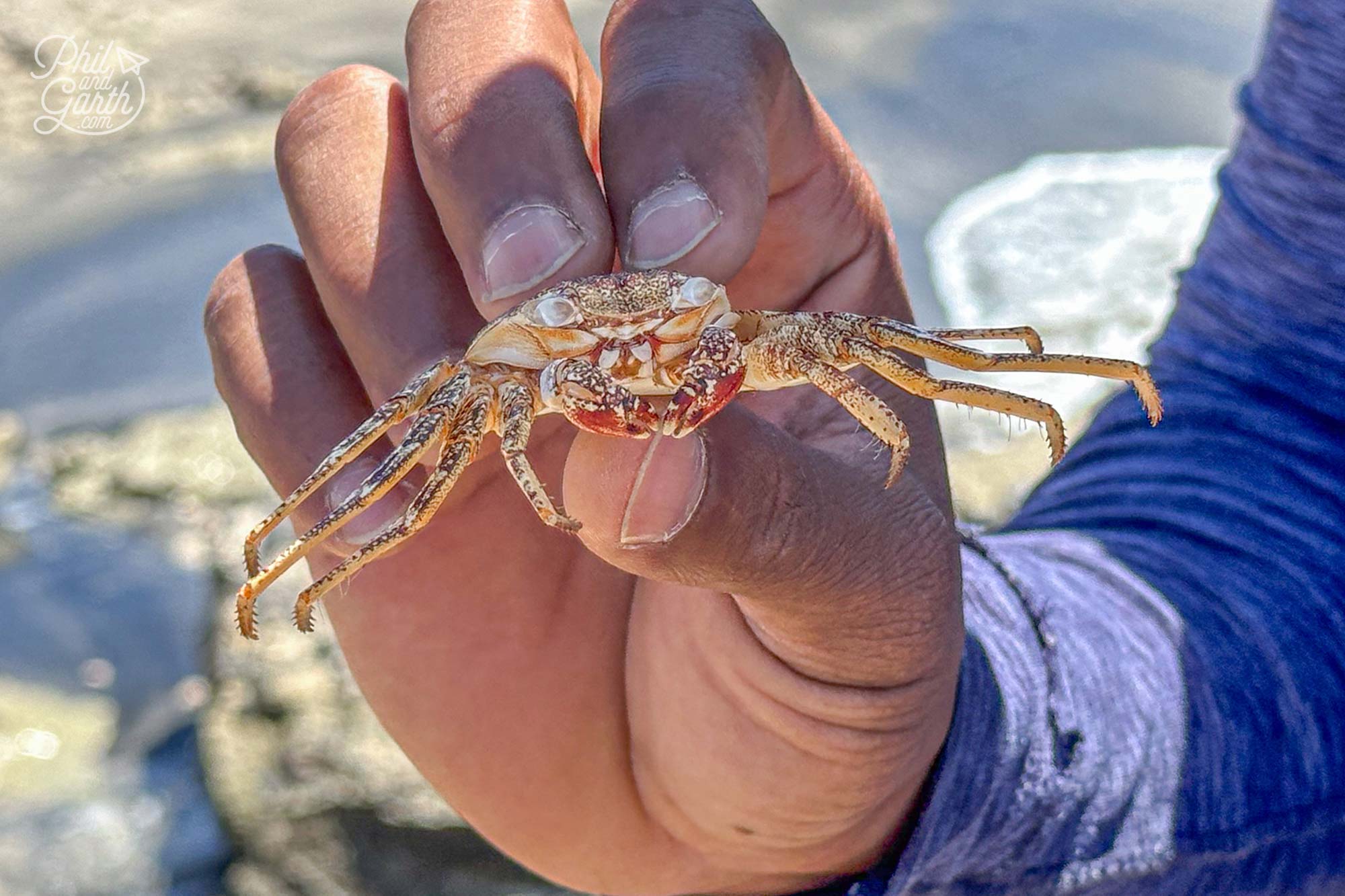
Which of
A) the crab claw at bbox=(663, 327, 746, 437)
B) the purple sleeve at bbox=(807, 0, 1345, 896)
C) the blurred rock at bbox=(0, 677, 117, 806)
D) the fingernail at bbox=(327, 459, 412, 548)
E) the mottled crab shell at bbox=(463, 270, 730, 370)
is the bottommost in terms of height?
the blurred rock at bbox=(0, 677, 117, 806)

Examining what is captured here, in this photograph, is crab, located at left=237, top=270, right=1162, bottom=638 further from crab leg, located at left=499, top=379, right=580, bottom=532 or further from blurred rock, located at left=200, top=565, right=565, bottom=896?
blurred rock, located at left=200, top=565, right=565, bottom=896

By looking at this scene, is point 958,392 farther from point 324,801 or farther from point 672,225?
point 324,801

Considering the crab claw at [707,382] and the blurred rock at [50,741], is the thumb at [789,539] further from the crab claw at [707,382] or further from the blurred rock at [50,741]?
the blurred rock at [50,741]

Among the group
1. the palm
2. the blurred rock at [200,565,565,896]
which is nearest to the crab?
the palm

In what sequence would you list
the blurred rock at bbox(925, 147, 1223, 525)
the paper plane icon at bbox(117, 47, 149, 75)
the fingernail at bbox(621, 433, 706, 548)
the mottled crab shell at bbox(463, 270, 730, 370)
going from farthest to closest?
1. the paper plane icon at bbox(117, 47, 149, 75)
2. the blurred rock at bbox(925, 147, 1223, 525)
3. the mottled crab shell at bbox(463, 270, 730, 370)
4. the fingernail at bbox(621, 433, 706, 548)

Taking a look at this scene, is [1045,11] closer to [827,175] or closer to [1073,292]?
[1073,292]

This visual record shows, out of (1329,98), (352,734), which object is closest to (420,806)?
(352,734)

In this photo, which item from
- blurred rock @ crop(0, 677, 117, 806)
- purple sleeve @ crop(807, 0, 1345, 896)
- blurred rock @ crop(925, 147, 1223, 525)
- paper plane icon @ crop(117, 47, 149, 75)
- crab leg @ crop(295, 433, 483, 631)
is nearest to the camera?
crab leg @ crop(295, 433, 483, 631)
